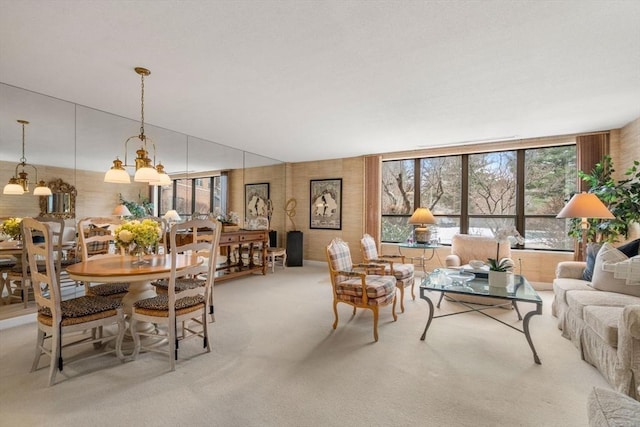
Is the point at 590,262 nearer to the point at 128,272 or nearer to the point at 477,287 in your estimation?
the point at 477,287

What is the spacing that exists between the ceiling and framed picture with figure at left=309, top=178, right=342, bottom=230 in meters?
2.71

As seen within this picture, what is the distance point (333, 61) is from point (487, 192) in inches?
174

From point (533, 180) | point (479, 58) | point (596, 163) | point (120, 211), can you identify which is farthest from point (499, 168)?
point (120, 211)

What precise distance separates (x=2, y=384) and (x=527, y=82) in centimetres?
511

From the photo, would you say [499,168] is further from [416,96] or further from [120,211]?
[120,211]

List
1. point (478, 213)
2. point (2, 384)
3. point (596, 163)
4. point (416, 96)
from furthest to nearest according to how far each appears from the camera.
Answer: point (478, 213), point (596, 163), point (416, 96), point (2, 384)

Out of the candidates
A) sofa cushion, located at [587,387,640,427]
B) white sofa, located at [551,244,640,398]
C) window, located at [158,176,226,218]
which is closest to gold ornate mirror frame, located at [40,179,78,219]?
window, located at [158,176,226,218]

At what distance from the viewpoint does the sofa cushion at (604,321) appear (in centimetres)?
213

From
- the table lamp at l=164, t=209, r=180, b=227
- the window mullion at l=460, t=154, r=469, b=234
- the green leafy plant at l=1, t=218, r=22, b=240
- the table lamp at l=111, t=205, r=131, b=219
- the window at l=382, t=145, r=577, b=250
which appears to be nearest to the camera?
the green leafy plant at l=1, t=218, r=22, b=240

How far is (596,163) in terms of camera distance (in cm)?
462

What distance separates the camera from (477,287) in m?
3.02

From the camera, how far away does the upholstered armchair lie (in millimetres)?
4648

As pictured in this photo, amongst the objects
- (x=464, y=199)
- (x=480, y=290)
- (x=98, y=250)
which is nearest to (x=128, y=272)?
(x=98, y=250)

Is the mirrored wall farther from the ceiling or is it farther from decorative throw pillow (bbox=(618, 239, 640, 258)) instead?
decorative throw pillow (bbox=(618, 239, 640, 258))
